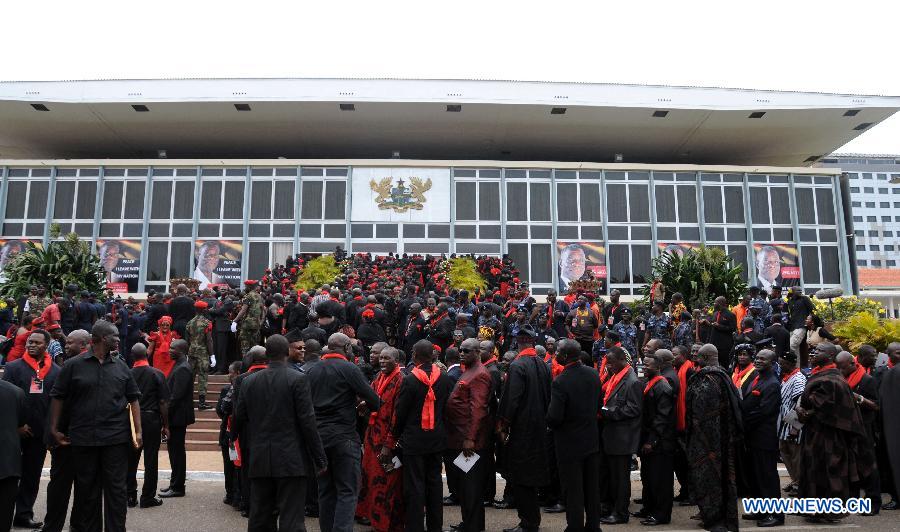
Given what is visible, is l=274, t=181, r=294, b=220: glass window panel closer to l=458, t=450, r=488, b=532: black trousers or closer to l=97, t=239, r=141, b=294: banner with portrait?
l=97, t=239, r=141, b=294: banner with portrait

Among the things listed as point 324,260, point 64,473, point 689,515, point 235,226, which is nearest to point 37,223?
point 235,226

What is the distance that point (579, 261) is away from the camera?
2797 cm

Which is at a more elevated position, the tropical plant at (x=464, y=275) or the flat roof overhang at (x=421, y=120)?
the flat roof overhang at (x=421, y=120)

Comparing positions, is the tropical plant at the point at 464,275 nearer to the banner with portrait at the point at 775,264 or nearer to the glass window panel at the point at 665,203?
the glass window panel at the point at 665,203

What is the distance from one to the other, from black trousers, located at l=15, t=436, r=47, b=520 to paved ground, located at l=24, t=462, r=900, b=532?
18.4 inches

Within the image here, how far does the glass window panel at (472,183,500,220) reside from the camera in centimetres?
2803

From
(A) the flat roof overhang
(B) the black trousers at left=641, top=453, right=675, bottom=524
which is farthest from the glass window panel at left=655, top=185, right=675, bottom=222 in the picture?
(B) the black trousers at left=641, top=453, right=675, bottom=524

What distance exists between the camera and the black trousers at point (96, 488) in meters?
5.64

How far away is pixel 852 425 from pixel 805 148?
28779 millimetres

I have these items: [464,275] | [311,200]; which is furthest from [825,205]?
[311,200]

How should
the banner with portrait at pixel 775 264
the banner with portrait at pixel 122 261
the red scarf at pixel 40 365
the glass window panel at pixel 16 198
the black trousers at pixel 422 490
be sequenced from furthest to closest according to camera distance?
the banner with portrait at pixel 775 264 → the glass window panel at pixel 16 198 → the banner with portrait at pixel 122 261 → the red scarf at pixel 40 365 → the black trousers at pixel 422 490

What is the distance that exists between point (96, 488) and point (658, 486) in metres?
4.90

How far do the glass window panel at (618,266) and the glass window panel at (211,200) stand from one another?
14779 mm

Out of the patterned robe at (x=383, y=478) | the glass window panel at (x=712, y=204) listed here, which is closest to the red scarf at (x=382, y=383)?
the patterned robe at (x=383, y=478)
